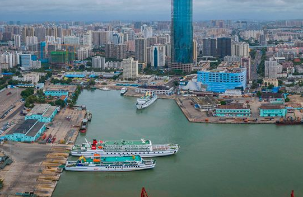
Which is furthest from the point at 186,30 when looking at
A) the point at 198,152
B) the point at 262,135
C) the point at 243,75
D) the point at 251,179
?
the point at 251,179

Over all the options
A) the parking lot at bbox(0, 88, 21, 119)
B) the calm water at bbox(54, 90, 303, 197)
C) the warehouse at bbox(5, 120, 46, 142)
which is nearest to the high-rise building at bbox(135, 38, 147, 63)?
the parking lot at bbox(0, 88, 21, 119)

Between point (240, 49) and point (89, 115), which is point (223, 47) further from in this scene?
point (89, 115)

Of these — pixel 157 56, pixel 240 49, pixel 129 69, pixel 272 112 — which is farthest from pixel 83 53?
pixel 272 112

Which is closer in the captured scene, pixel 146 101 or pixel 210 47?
pixel 146 101

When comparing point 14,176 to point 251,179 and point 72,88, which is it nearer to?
point 251,179

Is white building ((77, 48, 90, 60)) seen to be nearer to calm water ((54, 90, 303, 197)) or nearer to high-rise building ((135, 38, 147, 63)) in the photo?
high-rise building ((135, 38, 147, 63))

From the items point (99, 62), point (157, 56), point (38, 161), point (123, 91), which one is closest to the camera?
point (38, 161)

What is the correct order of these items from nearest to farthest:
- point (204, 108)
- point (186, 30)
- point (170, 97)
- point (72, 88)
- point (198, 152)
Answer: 1. point (198, 152)
2. point (204, 108)
3. point (170, 97)
4. point (72, 88)
5. point (186, 30)
